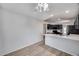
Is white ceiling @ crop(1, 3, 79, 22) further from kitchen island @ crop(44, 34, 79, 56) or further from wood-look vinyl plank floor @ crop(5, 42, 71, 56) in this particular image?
wood-look vinyl plank floor @ crop(5, 42, 71, 56)

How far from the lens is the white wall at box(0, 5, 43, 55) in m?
1.13

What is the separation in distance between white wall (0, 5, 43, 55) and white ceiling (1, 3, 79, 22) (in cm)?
7

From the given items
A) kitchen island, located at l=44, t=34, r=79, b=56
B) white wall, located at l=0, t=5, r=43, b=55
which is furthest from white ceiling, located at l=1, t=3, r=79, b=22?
kitchen island, located at l=44, t=34, r=79, b=56

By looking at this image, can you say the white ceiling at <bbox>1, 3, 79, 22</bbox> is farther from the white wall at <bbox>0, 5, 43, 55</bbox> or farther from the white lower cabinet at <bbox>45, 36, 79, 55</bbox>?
the white lower cabinet at <bbox>45, 36, 79, 55</bbox>

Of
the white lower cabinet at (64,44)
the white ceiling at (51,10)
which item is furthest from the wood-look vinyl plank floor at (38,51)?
the white ceiling at (51,10)

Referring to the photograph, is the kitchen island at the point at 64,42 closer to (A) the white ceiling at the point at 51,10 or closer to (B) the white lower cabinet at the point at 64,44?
(B) the white lower cabinet at the point at 64,44

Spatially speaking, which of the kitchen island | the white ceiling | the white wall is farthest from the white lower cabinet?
the white ceiling

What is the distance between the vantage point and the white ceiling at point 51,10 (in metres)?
1.17

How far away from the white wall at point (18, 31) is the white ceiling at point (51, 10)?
7cm

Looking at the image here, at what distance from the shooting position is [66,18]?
1.17m

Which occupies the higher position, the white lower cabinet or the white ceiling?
the white ceiling

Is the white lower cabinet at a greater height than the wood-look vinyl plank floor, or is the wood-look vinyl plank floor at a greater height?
the white lower cabinet

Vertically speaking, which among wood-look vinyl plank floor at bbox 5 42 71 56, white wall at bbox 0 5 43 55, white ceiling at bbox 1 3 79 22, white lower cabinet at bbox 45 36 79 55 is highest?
white ceiling at bbox 1 3 79 22

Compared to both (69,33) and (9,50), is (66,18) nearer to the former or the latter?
(69,33)
